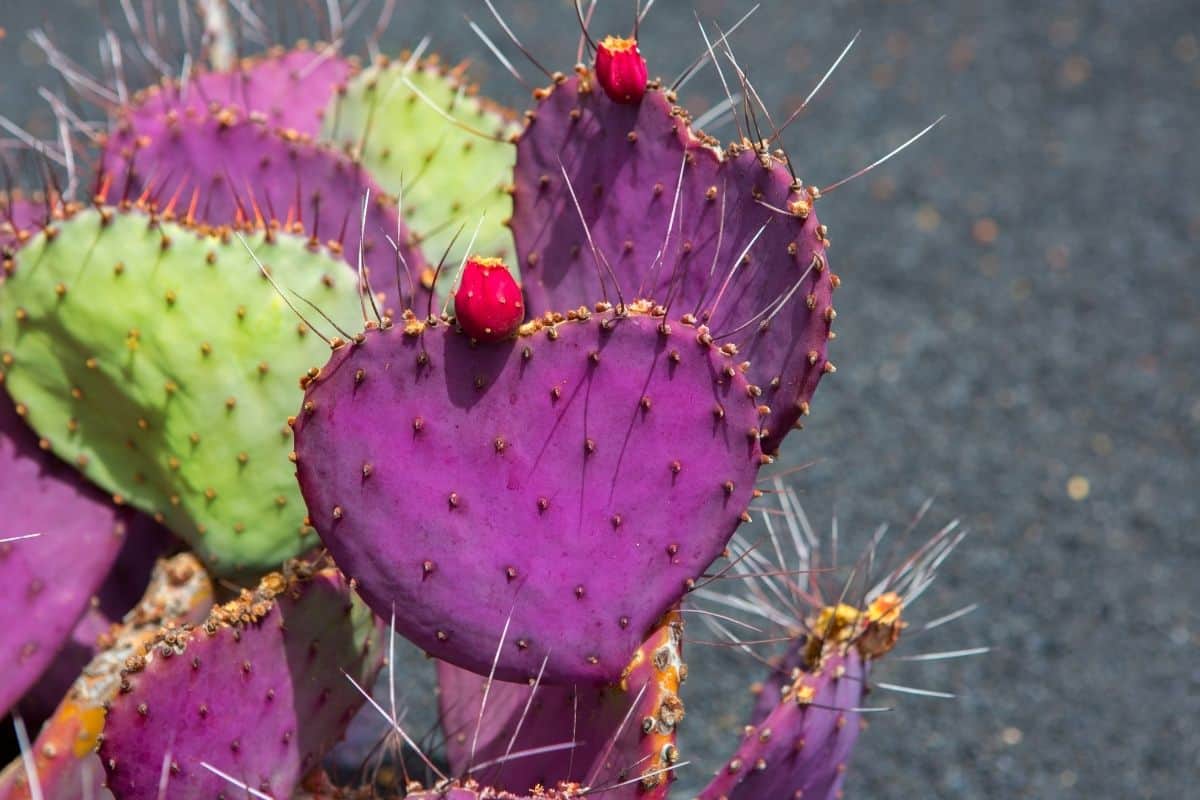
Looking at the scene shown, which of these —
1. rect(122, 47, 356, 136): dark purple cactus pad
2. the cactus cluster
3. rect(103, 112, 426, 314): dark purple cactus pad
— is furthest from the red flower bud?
rect(122, 47, 356, 136): dark purple cactus pad

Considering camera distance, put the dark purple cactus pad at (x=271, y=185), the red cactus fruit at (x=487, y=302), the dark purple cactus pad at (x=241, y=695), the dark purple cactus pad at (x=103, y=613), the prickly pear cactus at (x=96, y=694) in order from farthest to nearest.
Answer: the dark purple cactus pad at (x=103, y=613)
the dark purple cactus pad at (x=271, y=185)
the prickly pear cactus at (x=96, y=694)
the dark purple cactus pad at (x=241, y=695)
the red cactus fruit at (x=487, y=302)

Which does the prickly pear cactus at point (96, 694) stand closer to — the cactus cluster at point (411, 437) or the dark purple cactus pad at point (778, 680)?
the cactus cluster at point (411, 437)

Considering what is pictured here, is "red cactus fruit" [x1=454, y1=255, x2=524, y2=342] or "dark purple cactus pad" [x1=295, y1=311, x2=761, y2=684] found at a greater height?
"red cactus fruit" [x1=454, y1=255, x2=524, y2=342]

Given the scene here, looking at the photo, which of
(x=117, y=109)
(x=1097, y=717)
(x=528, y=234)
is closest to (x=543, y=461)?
(x=528, y=234)

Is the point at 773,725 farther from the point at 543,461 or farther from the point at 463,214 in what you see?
the point at 463,214

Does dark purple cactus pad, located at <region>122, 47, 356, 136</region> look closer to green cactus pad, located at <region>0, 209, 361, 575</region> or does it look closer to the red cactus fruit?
green cactus pad, located at <region>0, 209, 361, 575</region>

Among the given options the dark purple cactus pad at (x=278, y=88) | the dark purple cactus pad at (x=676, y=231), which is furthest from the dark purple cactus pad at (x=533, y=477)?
the dark purple cactus pad at (x=278, y=88)

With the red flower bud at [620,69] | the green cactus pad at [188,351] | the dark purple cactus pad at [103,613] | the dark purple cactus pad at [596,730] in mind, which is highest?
the red flower bud at [620,69]
